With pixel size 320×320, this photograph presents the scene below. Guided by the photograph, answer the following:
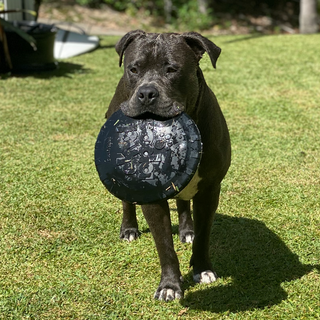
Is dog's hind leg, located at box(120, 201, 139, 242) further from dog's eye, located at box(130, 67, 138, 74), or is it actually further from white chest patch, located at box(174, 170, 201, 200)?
dog's eye, located at box(130, 67, 138, 74)

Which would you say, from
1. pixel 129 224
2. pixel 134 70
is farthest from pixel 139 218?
pixel 134 70

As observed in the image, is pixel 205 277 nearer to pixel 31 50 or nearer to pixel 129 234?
pixel 129 234

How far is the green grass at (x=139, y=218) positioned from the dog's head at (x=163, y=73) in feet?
1.10

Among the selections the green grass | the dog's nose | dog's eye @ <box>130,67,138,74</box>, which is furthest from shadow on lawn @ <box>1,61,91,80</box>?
the dog's nose

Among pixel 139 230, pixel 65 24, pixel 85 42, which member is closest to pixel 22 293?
pixel 139 230

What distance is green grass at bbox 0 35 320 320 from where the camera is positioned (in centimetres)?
384

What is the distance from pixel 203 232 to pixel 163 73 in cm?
123

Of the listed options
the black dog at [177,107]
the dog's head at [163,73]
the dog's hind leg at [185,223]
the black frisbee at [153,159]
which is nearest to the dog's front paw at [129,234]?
the dog's hind leg at [185,223]

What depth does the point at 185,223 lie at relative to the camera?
481cm

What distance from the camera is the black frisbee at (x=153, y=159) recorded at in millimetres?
3484

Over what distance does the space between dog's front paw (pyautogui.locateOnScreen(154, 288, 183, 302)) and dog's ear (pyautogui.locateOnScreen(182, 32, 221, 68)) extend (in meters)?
1.61

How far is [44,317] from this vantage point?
3660 mm

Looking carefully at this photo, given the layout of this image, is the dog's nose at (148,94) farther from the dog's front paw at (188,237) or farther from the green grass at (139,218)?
the dog's front paw at (188,237)

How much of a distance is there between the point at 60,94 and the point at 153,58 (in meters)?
5.73
